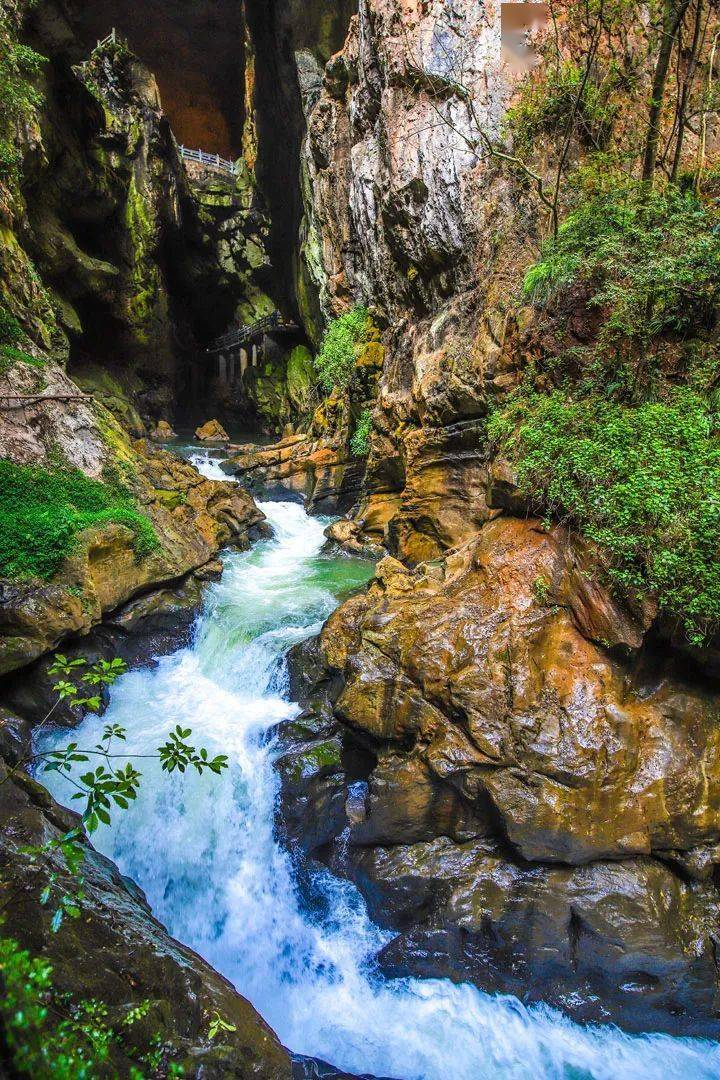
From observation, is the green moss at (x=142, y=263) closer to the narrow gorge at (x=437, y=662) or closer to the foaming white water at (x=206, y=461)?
the foaming white water at (x=206, y=461)

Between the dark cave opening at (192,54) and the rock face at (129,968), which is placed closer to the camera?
the rock face at (129,968)

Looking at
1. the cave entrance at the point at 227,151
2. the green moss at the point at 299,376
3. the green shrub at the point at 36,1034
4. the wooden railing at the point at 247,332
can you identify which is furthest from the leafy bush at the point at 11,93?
the wooden railing at the point at 247,332

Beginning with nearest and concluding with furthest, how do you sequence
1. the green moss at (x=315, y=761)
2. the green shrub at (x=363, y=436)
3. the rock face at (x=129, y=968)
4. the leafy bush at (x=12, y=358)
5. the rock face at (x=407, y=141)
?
the rock face at (x=129, y=968)
the green moss at (x=315, y=761)
the leafy bush at (x=12, y=358)
the rock face at (x=407, y=141)
the green shrub at (x=363, y=436)

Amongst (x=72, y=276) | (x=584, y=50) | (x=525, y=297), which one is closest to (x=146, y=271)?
(x=72, y=276)

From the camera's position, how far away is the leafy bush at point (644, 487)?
4.29 metres

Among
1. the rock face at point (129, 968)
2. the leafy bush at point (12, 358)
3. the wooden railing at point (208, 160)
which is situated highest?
the wooden railing at point (208, 160)

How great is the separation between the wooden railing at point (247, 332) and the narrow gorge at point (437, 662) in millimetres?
12180

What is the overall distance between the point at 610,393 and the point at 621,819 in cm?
453

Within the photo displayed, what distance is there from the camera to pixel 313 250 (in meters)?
18.9

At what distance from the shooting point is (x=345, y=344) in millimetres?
15070

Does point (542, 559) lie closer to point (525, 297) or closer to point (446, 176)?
point (525, 297)

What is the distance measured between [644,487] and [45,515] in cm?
793

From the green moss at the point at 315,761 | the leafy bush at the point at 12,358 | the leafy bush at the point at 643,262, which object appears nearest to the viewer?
the leafy bush at the point at 643,262

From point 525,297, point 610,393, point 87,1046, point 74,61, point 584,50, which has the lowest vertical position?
point 87,1046
